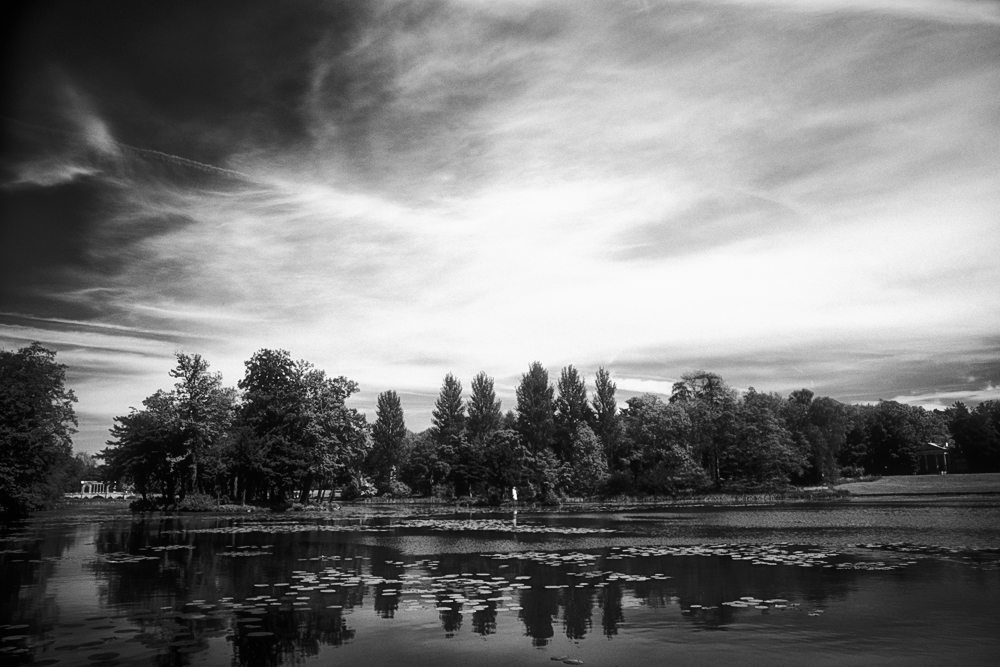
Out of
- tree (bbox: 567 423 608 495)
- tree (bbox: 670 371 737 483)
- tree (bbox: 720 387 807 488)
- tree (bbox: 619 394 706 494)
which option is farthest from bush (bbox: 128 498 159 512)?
tree (bbox: 720 387 807 488)

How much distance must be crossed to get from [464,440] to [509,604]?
213 feet

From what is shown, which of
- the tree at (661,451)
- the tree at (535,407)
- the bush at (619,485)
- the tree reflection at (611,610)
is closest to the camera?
the tree reflection at (611,610)

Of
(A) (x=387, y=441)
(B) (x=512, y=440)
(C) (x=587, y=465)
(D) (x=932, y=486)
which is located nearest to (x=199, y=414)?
(B) (x=512, y=440)

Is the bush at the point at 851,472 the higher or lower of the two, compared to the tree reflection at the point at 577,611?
lower

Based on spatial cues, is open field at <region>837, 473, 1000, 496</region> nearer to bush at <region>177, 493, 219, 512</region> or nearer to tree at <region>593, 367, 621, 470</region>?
tree at <region>593, 367, 621, 470</region>

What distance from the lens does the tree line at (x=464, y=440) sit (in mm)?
52250

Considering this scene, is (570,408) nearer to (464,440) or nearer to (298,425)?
(464,440)

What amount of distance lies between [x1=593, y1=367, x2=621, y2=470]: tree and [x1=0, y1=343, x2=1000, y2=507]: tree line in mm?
221

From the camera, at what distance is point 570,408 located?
9138cm

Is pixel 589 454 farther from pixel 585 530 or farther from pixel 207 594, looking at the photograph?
pixel 207 594

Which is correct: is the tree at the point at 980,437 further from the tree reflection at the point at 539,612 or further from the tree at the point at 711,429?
the tree reflection at the point at 539,612

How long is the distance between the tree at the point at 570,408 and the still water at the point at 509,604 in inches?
2528

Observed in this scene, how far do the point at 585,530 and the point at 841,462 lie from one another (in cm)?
10180

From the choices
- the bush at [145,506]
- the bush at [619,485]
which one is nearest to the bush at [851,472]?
the bush at [619,485]
